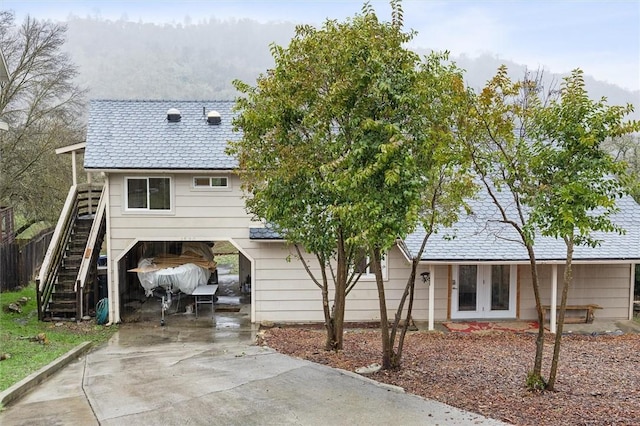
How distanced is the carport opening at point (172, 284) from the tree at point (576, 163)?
33.3 feet

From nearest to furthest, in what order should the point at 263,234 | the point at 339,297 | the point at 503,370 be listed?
1. the point at 503,370
2. the point at 339,297
3. the point at 263,234

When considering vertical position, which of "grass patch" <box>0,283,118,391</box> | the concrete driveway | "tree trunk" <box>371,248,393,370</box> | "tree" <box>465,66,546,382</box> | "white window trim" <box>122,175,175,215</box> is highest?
"tree" <box>465,66,546,382</box>

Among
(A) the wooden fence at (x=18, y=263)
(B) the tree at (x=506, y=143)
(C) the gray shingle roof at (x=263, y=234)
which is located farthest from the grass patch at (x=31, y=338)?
(B) the tree at (x=506, y=143)

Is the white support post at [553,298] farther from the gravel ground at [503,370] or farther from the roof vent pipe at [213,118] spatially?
the roof vent pipe at [213,118]

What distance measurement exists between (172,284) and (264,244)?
2.90 m

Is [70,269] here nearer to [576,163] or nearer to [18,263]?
[18,263]

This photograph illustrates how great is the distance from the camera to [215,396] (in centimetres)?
754

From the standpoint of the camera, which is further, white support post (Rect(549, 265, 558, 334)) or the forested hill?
the forested hill

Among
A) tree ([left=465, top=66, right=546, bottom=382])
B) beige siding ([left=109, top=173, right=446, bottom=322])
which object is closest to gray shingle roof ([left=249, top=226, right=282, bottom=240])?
beige siding ([left=109, top=173, right=446, bottom=322])

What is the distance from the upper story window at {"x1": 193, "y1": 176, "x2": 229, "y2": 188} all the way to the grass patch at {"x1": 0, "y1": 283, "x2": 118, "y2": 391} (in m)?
4.26

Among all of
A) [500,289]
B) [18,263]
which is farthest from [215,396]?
[18,263]

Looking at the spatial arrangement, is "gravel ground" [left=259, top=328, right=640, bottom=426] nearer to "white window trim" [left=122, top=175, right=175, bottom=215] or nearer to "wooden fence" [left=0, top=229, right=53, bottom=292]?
"white window trim" [left=122, top=175, right=175, bottom=215]

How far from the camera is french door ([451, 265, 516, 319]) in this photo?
47.7 ft

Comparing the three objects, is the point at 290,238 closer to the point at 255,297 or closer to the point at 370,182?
the point at 370,182
